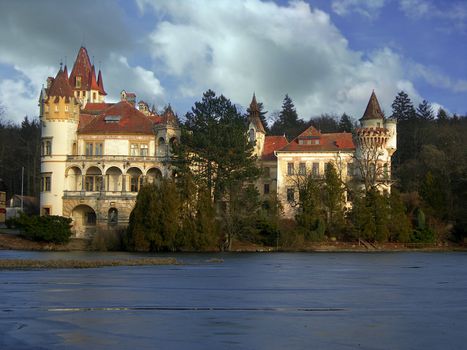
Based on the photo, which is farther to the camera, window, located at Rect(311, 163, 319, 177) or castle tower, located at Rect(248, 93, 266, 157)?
castle tower, located at Rect(248, 93, 266, 157)

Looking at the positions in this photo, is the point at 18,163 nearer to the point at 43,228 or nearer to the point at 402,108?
the point at 43,228

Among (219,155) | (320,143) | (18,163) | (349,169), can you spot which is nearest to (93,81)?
(18,163)

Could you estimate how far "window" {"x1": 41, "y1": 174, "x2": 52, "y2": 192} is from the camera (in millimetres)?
78188

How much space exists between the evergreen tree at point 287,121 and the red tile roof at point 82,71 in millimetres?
40178

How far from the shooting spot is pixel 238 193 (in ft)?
234

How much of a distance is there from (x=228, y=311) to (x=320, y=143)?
67.9m

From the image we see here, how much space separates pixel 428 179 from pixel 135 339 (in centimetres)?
6784

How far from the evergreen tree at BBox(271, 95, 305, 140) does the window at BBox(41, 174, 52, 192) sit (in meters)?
60.9

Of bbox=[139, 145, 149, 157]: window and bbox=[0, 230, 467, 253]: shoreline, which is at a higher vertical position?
bbox=[139, 145, 149, 157]: window

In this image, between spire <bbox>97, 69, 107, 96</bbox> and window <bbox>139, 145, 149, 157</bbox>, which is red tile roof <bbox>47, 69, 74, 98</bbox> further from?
spire <bbox>97, 69, 107, 96</bbox>

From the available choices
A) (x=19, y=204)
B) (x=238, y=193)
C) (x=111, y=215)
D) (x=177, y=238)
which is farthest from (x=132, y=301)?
(x=19, y=204)

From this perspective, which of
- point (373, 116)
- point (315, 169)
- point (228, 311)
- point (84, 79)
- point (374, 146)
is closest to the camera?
point (228, 311)

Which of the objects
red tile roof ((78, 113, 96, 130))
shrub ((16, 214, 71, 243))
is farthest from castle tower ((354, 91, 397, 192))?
shrub ((16, 214, 71, 243))

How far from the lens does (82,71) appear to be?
105500 mm
